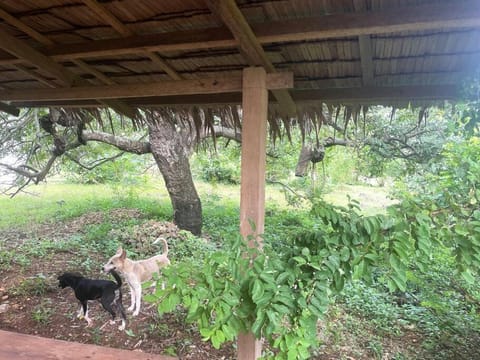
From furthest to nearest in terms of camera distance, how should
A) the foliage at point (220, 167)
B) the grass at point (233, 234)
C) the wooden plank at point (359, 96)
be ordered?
the foliage at point (220, 167) < the grass at point (233, 234) < the wooden plank at point (359, 96)

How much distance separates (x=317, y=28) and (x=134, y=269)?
7.20 ft

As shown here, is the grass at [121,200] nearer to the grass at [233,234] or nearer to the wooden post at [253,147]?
the grass at [233,234]

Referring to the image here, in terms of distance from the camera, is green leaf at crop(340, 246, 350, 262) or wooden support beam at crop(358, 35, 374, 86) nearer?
green leaf at crop(340, 246, 350, 262)

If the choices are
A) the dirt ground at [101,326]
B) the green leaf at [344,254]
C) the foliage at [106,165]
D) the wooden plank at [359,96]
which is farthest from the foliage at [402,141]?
the foliage at [106,165]

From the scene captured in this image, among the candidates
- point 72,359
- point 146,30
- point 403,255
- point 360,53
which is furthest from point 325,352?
point 146,30

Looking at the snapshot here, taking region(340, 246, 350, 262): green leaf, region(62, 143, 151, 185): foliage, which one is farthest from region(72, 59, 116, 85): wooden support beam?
region(62, 143, 151, 185): foliage

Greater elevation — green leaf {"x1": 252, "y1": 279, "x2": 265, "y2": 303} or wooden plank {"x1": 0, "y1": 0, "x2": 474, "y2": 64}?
wooden plank {"x1": 0, "y1": 0, "x2": 474, "y2": 64}

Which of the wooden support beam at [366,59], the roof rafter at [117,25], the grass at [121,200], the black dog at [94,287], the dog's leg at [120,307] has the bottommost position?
the dog's leg at [120,307]

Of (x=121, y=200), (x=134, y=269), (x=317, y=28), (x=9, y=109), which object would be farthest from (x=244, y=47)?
(x=121, y=200)

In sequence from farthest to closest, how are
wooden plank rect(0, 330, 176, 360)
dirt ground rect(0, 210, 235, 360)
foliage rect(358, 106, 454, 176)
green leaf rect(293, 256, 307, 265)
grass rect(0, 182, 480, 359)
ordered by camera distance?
foliage rect(358, 106, 454, 176)
grass rect(0, 182, 480, 359)
dirt ground rect(0, 210, 235, 360)
green leaf rect(293, 256, 307, 265)
wooden plank rect(0, 330, 176, 360)

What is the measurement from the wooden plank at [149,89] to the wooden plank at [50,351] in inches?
56.8

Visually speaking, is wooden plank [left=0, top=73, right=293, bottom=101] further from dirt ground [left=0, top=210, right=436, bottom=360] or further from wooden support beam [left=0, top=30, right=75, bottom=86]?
dirt ground [left=0, top=210, right=436, bottom=360]

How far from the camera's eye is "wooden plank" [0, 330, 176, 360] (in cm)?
131

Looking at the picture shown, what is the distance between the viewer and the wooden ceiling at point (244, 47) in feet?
4.92
